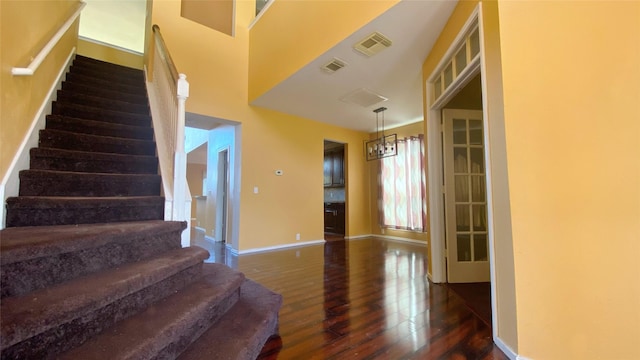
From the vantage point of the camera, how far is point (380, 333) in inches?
72.8

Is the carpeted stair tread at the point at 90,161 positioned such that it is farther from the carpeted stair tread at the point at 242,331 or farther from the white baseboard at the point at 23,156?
the carpeted stair tread at the point at 242,331

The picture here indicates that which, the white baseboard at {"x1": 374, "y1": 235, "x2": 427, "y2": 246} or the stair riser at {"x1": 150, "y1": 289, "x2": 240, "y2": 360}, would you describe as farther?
the white baseboard at {"x1": 374, "y1": 235, "x2": 427, "y2": 246}

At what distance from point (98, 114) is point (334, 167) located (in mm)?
5080

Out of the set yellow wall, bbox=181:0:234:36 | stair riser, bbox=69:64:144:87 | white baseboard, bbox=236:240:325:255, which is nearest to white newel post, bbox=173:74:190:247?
stair riser, bbox=69:64:144:87

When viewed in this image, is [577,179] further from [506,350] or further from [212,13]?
[212,13]

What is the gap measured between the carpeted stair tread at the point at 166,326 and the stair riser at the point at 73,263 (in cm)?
33

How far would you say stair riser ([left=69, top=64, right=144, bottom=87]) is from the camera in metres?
3.38

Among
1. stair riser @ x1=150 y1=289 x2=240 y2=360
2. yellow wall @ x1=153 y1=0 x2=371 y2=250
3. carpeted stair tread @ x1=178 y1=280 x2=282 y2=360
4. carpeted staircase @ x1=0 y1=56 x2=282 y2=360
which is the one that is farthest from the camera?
yellow wall @ x1=153 y1=0 x2=371 y2=250

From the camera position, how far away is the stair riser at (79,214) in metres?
1.60

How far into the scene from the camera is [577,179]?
1.49m

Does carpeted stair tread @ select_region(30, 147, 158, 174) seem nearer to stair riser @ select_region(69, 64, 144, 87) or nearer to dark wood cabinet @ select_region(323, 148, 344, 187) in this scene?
stair riser @ select_region(69, 64, 144, 87)

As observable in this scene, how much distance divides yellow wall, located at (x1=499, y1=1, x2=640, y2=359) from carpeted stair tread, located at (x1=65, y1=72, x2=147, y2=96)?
169 inches

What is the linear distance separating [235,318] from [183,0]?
16.8ft

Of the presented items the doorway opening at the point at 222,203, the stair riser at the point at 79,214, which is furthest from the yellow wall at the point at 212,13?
the stair riser at the point at 79,214
